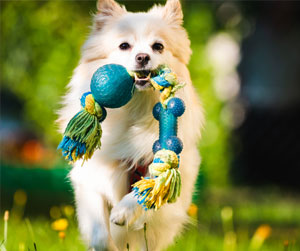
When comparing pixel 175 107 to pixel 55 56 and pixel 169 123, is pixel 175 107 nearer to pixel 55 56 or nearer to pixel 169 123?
pixel 169 123

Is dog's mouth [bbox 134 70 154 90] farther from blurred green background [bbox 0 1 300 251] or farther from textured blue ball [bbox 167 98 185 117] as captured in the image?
blurred green background [bbox 0 1 300 251]

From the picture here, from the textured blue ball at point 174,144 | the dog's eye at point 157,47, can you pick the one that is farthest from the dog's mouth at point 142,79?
the textured blue ball at point 174,144

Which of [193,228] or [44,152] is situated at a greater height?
[193,228]

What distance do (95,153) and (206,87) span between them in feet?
15.6

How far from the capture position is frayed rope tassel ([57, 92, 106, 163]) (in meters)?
2.82

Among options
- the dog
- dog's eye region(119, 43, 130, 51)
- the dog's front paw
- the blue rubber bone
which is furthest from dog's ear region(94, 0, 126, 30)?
the dog's front paw

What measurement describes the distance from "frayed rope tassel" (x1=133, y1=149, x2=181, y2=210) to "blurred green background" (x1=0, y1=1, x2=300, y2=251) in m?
2.17

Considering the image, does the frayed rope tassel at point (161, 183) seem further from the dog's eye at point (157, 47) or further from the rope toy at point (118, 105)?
the dog's eye at point (157, 47)

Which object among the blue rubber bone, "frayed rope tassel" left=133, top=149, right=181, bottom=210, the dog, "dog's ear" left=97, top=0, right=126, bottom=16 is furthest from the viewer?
"dog's ear" left=97, top=0, right=126, bottom=16

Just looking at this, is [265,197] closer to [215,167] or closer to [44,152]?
[215,167]

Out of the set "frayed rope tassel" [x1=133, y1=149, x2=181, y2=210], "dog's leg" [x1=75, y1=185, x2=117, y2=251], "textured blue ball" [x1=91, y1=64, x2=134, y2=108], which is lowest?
"dog's leg" [x1=75, y1=185, x2=117, y2=251]

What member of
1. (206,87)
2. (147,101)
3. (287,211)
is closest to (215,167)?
(206,87)

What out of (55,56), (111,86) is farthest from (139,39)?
(55,56)

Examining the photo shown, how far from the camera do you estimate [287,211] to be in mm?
6477
